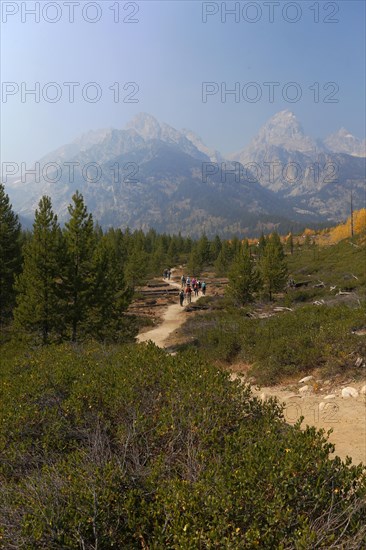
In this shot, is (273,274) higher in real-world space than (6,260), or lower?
lower

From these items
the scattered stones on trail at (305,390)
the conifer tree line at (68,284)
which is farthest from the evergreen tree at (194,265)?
the scattered stones on trail at (305,390)

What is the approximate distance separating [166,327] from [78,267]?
334 inches

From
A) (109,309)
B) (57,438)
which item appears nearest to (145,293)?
(109,309)

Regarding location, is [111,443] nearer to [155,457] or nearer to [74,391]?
[155,457]

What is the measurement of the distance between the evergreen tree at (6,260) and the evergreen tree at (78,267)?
28.0 ft

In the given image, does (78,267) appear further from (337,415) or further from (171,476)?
(171,476)

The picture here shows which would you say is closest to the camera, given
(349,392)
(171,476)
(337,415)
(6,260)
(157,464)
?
(157,464)

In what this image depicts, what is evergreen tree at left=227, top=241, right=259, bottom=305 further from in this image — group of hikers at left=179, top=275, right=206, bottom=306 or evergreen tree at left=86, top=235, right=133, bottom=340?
evergreen tree at left=86, top=235, right=133, bottom=340

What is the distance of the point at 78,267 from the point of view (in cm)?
2216

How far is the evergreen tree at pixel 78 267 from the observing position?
837 inches

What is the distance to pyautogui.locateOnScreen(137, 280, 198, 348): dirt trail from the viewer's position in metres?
23.2


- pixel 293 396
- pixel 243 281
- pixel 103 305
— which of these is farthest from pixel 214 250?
pixel 293 396

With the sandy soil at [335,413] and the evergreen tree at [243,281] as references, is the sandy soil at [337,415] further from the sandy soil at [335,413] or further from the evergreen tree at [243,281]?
the evergreen tree at [243,281]

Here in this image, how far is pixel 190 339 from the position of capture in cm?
1983
